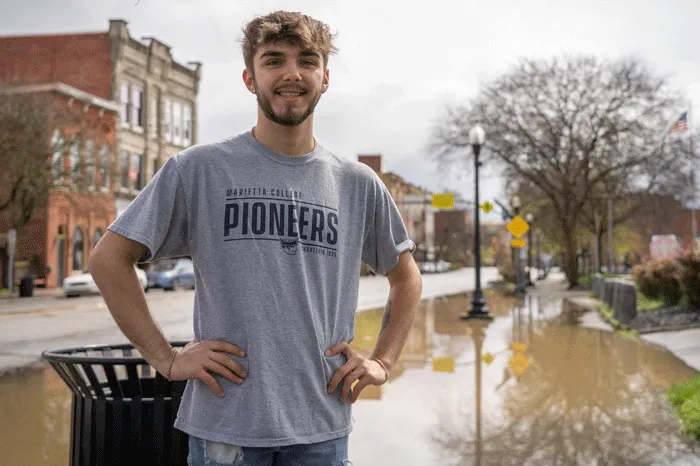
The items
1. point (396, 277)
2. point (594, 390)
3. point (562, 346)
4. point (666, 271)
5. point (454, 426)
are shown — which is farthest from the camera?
point (666, 271)

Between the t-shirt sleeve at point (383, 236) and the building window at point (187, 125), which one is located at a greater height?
the building window at point (187, 125)

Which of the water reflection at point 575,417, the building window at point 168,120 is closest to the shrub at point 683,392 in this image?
the water reflection at point 575,417

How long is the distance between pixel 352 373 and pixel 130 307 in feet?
2.18

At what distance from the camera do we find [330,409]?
7.66ft

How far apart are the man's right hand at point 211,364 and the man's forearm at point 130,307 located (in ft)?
0.32

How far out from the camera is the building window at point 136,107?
1703 inches

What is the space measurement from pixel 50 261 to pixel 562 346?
27.6 metres

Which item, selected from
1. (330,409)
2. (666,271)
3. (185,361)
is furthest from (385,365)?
(666,271)

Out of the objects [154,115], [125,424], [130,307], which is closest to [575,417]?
[125,424]

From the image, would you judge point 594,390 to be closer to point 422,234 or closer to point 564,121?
point 564,121

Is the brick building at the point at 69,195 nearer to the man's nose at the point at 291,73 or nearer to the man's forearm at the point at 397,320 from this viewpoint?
the man's forearm at the point at 397,320

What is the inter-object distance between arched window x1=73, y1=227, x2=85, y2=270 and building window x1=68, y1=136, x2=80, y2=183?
4676 mm

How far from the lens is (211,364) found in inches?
86.9

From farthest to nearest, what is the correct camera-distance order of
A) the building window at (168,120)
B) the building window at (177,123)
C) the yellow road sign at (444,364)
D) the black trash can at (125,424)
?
the building window at (177,123) → the building window at (168,120) → the yellow road sign at (444,364) → the black trash can at (125,424)
